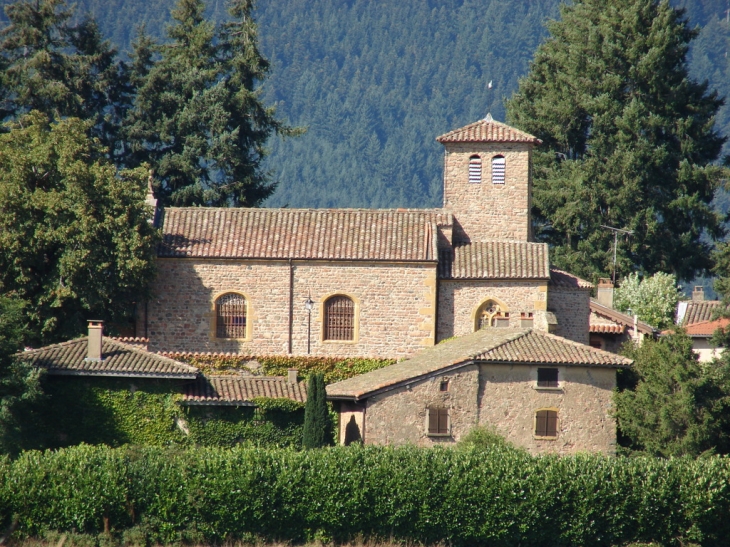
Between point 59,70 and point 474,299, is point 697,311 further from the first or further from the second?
point 59,70

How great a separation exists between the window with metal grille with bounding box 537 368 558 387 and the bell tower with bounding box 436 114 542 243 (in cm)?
1039

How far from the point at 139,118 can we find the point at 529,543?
112 ft

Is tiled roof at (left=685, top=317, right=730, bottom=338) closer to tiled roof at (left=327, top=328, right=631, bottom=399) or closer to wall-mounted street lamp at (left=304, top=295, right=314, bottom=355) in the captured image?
tiled roof at (left=327, top=328, right=631, bottom=399)

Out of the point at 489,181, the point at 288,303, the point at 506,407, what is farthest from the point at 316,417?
the point at 489,181

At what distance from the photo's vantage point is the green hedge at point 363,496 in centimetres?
Result: 3222

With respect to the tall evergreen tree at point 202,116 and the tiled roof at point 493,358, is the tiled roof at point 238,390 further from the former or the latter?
the tall evergreen tree at point 202,116

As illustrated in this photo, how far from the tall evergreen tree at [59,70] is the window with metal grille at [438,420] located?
2764cm

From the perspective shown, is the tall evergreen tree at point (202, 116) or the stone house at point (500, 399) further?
the tall evergreen tree at point (202, 116)

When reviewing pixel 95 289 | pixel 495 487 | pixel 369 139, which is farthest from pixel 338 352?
pixel 369 139

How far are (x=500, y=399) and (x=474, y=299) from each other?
7.54 m

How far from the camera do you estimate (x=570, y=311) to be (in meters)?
45.6

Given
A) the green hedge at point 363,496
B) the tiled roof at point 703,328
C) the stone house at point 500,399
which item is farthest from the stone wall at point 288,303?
the tiled roof at point 703,328

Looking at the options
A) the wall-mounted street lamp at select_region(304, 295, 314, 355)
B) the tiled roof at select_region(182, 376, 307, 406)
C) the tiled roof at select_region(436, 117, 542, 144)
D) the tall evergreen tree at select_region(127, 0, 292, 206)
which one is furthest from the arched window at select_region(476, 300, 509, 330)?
the tall evergreen tree at select_region(127, 0, 292, 206)

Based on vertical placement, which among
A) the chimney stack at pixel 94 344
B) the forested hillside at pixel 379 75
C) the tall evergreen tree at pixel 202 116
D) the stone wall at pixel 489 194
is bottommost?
the chimney stack at pixel 94 344
